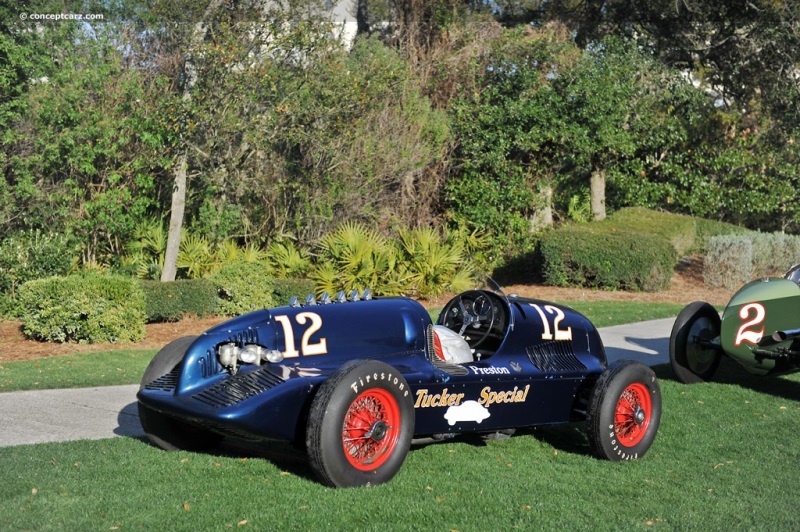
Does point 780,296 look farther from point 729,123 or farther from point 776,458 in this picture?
point 729,123

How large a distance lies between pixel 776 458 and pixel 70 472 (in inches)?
199

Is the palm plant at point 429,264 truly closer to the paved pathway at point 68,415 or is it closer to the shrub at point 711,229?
the paved pathway at point 68,415

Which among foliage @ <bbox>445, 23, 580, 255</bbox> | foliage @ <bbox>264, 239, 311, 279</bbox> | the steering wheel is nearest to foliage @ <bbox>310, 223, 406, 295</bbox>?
foliage @ <bbox>264, 239, 311, 279</bbox>

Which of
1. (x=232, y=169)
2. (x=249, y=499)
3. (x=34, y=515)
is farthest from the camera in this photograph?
(x=232, y=169)

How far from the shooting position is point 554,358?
24.5 ft

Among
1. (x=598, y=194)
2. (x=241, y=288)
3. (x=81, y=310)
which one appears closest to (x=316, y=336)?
(x=81, y=310)

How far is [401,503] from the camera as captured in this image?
5727 mm

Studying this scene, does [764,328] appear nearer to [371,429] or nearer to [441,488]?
[441,488]

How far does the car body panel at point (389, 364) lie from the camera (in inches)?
235

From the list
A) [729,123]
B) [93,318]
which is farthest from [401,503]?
[729,123]

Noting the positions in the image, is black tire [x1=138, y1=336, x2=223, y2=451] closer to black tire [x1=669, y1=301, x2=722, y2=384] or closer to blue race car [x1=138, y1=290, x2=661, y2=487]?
blue race car [x1=138, y1=290, x2=661, y2=487]

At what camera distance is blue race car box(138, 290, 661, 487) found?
5.89m

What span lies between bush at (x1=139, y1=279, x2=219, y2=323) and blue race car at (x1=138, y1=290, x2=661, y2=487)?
6.99 metres

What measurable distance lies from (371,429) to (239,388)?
85cm
